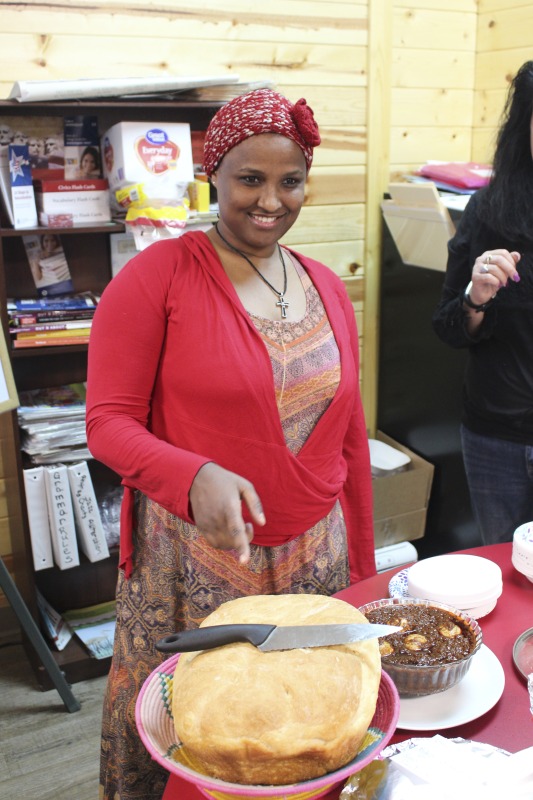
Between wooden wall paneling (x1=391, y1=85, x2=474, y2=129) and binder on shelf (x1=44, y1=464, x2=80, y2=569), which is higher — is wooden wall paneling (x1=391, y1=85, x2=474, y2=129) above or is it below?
above

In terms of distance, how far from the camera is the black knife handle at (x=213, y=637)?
78 cm

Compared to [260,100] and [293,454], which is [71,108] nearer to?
[260,100]

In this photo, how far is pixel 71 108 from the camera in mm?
2301

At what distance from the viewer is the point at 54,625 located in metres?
2.51

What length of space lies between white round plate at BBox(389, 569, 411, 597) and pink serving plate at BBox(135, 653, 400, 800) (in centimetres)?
35

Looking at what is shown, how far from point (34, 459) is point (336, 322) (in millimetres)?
1279

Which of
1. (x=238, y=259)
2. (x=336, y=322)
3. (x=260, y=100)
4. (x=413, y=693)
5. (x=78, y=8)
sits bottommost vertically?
(x=413, y=693)

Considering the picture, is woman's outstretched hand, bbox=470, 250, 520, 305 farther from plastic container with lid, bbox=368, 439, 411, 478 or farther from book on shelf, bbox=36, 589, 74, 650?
book on shelf, bbox=36, 589, 74, 650

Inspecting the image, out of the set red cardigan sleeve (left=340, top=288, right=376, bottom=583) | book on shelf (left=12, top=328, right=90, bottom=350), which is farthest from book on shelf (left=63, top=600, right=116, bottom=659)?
red cardigan sleeve (left=340, top=288, right=376, bottom=583)

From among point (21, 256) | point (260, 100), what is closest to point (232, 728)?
point (260, 100)

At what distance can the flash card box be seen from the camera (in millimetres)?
2189

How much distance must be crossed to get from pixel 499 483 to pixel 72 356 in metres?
1.46

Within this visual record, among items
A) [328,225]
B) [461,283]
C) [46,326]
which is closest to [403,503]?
[328,225]

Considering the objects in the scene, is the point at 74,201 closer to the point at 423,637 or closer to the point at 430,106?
the point at 430,106
